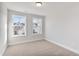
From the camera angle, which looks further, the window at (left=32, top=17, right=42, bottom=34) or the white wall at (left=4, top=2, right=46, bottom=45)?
the window at (left=32, top=17, right=42, bottom=34)

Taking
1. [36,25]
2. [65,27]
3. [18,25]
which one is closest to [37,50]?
[36,25]

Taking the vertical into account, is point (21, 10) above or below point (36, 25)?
above

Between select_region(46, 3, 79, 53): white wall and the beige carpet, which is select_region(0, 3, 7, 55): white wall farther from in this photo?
select_region(46, 3, 79, 53): white wall

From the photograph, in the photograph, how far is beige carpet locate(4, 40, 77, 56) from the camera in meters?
1.56

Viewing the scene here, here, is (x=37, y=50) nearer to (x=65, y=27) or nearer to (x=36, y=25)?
(x=36, y=25)

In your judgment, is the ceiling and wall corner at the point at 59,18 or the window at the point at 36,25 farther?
the window at the point at 36,25

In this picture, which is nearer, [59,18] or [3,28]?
[3,28]

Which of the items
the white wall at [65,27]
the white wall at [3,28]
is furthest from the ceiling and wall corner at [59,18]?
the white wall at [3,28]

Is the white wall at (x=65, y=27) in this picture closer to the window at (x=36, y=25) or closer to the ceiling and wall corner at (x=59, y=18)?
the ceiling and wall corner at (x=59, y=18)

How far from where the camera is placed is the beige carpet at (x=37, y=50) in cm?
156

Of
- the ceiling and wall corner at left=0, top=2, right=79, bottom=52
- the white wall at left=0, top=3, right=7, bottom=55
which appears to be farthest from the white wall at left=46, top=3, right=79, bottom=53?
the white wall at left=0, top=3, right=7, bottom=55

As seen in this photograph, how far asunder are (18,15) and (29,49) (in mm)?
708

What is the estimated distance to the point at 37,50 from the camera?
5.26 feet

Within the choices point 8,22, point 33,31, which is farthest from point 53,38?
point 8,22
